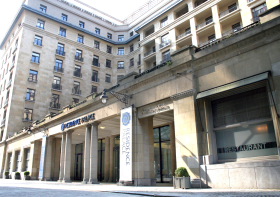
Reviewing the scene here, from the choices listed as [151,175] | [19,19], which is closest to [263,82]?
[151,175]

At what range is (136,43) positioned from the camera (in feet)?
177

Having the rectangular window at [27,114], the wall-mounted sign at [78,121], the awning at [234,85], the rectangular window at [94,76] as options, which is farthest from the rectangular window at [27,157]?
the awning at [234,85]

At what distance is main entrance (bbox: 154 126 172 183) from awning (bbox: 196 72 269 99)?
37.5ft

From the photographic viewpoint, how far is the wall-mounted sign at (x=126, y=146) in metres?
19.1

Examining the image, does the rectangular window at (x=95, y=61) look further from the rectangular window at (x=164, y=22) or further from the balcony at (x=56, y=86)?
the rectangular window at (x=164, y=22)

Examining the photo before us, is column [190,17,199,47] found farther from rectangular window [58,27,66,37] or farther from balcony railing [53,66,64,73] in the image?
rectangular window [58,27,66,37]

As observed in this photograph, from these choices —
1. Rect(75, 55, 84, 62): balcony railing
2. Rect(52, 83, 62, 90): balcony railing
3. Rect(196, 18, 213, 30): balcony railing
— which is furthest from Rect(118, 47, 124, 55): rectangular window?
Rect(196, 18, 213, 30): balcony railing

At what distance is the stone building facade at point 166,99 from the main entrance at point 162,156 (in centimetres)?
11

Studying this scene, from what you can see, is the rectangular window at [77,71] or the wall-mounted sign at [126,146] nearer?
the wall-mounted sign at [126,146]

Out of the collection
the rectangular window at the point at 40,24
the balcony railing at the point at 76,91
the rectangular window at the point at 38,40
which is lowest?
the balcony railing at the point at 76,91

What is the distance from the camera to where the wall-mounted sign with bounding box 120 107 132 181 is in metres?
19.1

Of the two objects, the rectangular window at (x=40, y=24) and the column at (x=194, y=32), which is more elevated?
the rectangular window at (x=40, y=24)

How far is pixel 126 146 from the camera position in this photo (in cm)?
1975

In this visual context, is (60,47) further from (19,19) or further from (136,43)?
(136,43)
